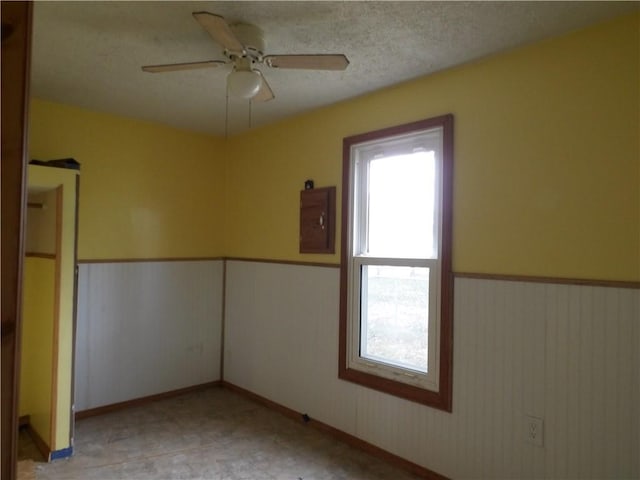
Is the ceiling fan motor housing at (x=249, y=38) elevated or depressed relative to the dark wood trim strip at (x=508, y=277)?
elevated

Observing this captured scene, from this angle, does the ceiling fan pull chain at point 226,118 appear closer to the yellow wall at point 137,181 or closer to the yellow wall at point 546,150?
the yellow wall at point 137,181

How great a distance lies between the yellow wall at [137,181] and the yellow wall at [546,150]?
2.01 m

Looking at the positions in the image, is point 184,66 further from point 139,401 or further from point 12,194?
point 139,401

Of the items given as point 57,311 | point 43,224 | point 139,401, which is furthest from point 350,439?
point 43,224

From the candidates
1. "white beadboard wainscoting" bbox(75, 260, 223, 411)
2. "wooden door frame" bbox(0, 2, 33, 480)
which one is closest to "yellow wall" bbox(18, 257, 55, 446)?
"white beadboard wainscoting" bbox(75, 260, 223, 411)

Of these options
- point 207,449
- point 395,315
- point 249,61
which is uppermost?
point 249,61

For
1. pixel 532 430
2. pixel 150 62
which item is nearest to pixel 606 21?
pixel 532 430

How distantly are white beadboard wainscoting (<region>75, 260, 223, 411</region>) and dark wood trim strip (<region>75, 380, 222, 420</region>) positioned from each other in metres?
0.03

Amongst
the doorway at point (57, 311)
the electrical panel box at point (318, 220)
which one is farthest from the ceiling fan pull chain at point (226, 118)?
the doorway at point (57, 311)

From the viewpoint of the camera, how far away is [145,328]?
159 inches

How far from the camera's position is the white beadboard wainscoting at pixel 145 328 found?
12.1 feet

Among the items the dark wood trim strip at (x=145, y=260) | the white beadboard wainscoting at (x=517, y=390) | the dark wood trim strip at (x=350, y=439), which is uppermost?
the dark wood trim strip at (x=145, y=260)

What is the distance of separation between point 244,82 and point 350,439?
251 centimetres

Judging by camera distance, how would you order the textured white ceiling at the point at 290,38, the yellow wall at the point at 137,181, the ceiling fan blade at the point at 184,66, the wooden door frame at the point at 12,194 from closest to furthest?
the wooden door frame at the point at 12,194 → the textured white ceiling at the point at 290,38 → the ceiling fan blade at the point at 184,66 → the yellow wall at the point at 137,181
